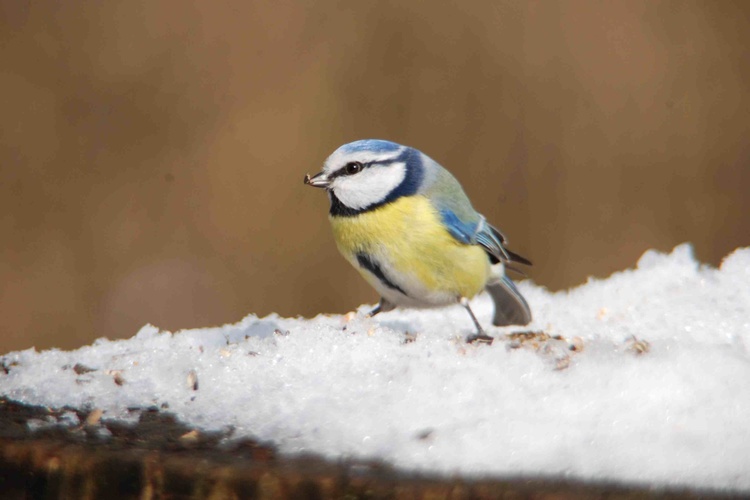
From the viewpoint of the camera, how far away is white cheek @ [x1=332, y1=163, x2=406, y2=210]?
7.66 feet

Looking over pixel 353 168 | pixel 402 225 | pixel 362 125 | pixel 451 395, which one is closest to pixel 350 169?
pixel 353 168

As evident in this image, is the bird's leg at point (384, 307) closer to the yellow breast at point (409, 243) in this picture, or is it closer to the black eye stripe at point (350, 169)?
the yellow breast at point (409, 243)

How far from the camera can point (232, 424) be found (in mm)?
1436

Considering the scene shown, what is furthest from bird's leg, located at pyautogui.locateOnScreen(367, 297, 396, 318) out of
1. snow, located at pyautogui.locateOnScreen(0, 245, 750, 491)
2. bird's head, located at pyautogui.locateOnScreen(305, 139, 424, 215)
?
snow, located at pyautogui.locateOnScreen(0, 245, 750, 491)

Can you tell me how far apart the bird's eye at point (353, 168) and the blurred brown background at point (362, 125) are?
196 cm

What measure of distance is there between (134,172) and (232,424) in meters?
2.92

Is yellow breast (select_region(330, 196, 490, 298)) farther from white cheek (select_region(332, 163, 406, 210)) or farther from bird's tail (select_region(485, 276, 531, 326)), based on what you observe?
bird's tail (select_region(485, 276, 531, 326))

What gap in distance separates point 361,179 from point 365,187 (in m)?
0.03

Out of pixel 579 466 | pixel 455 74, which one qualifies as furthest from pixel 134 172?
pixel 579 466

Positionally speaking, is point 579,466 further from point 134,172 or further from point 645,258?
point 134,172

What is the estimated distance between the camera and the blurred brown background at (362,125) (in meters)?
4.14

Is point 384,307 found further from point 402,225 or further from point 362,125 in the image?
point 362,125

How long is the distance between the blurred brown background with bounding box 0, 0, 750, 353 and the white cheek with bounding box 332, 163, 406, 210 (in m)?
1.94

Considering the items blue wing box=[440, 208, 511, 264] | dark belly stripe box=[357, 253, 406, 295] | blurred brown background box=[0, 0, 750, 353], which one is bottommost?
dark belly stripe box=[357, 253, 406, 295]
